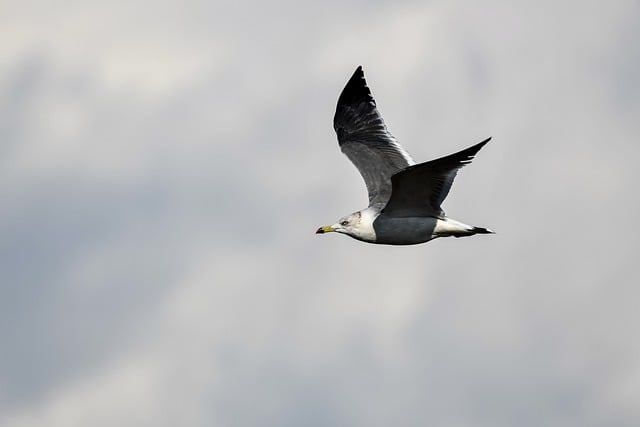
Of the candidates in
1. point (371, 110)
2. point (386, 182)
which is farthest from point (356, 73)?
point (386, 182)

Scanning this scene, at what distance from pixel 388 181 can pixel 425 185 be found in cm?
205

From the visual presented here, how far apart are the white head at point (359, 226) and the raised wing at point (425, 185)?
0.42m

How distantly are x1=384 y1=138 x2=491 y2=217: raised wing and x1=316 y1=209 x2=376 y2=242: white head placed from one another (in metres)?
0.42

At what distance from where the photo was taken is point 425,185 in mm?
18766

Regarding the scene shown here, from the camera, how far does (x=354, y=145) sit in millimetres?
21984

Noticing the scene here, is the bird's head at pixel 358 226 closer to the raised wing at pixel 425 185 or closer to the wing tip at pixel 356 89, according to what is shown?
the raised wing at pixel 425 185

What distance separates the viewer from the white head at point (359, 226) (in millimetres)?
19797

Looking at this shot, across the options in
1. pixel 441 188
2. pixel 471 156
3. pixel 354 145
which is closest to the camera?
pixel 471 156

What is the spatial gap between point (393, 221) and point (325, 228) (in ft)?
4.97

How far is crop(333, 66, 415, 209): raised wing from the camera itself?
824 inches

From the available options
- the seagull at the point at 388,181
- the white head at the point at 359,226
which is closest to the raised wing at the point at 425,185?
the seagull at the point at 388,181

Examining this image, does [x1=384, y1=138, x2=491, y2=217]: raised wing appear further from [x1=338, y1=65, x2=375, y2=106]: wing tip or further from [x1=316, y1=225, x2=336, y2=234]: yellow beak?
[x1=338, y1=65, x2=375, y2=106]: wing tip

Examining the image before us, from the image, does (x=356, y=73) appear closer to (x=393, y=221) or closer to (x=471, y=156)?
(x=393, y=221)

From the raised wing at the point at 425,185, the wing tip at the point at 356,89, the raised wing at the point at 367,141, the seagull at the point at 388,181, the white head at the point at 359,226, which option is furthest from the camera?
the wing tip at the point at 356,89
